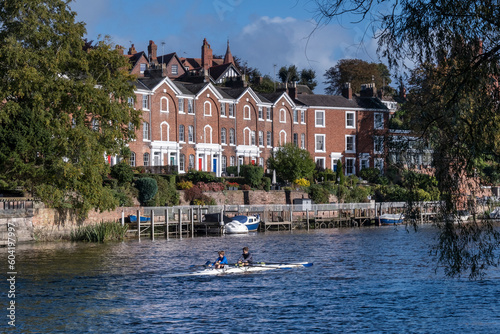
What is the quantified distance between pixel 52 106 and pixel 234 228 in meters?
20.8

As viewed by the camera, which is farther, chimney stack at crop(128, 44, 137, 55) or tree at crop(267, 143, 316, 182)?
chimney stack at crop(128, 44, 137, 55)

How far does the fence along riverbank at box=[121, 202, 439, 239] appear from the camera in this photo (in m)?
58.5

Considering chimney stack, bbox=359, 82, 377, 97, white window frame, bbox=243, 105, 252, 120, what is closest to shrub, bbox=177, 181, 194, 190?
white window frame, bbox=243, 105, 252, 120

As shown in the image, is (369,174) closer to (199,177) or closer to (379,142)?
(199,177)

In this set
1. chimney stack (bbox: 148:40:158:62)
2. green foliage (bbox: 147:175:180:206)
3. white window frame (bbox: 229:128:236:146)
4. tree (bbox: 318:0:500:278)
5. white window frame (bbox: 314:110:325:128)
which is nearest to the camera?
tree (bbox: 318:0:500:278)

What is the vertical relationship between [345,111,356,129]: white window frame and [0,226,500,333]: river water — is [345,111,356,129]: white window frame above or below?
above

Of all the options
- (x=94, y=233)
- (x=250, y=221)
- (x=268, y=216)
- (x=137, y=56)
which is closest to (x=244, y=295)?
(x=94, y=233)

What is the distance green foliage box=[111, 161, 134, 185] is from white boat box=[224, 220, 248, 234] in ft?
31.7

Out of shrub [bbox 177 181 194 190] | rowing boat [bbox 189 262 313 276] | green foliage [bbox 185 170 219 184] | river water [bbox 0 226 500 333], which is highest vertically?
green foliage [bbox 185 170 219 184]

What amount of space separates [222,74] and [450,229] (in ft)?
338

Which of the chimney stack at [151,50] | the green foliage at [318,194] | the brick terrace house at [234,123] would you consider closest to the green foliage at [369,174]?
the brick terrace house at [234,123]

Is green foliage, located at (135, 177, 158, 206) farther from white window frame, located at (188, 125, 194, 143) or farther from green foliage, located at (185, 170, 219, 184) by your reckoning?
white window frame, located at (188, 125, 194, 143)

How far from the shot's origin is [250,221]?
210 ft

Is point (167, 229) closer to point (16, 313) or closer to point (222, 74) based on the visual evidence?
point (16, 313)
